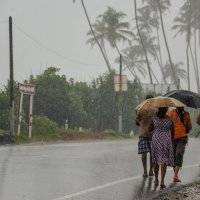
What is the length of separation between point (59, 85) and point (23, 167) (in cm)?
3216

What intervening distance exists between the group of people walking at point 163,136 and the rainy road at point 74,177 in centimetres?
48

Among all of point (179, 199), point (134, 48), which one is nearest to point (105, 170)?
point (179, 199)

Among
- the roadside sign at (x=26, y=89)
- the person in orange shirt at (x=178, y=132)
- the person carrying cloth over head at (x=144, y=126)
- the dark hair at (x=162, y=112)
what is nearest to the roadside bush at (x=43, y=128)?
the roadside sign at (x=26, y=89)

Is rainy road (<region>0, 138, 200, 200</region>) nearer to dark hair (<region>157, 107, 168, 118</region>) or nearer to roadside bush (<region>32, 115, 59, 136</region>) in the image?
dark hair (<region>157, 107, 168, 118</region>)

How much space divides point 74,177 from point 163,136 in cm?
228

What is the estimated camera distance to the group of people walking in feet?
41.0

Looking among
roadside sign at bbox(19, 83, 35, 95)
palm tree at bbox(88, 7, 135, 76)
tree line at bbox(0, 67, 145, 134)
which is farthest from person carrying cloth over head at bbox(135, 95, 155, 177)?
palm tree at bbox(88, 7, 135, 76)

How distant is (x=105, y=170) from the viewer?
15320mm

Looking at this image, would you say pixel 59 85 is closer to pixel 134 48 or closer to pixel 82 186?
pixel 82 186

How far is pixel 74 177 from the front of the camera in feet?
44.6

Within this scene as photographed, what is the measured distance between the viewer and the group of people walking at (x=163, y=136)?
41.0 ft

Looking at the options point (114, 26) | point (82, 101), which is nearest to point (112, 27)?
point (114, 26)

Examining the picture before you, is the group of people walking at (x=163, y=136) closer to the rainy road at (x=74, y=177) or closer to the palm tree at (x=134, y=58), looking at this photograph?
the rainy road at (x=74, y=177)

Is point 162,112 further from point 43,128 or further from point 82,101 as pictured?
point 82,101
